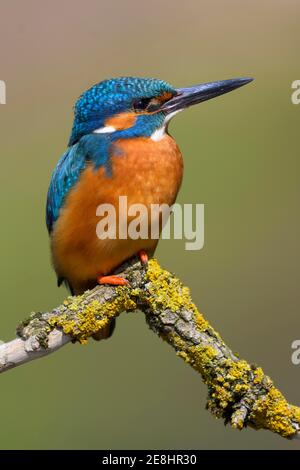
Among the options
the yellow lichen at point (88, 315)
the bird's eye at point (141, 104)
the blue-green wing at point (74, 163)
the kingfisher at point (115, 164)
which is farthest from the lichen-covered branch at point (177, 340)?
the bird's eye at point (141, 104)

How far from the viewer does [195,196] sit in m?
6.37

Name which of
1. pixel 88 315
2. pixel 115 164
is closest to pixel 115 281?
pixel 88 315

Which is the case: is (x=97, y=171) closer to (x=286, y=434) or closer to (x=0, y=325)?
(x=286, y=434)

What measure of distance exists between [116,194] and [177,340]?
1.91 feet

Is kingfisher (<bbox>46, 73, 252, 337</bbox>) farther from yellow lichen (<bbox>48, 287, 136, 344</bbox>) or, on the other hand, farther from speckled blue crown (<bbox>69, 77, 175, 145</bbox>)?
yellow lichen (<bbox>48, 287, 136, 344</bbox>)

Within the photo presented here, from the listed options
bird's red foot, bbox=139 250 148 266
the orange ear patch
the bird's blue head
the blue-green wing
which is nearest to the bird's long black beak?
the bird's blue head

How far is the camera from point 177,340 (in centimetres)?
282

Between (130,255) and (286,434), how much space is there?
84 centimetres

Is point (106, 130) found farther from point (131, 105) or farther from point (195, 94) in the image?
point (195, 94)

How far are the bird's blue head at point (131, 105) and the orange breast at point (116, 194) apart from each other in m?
0.06

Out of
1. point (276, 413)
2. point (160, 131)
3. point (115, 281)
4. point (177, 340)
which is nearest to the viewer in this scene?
point (276, 413)

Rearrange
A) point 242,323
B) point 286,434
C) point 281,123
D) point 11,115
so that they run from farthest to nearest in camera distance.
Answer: point 281,123 < point 11,115 < point 242,323 < point 286,434

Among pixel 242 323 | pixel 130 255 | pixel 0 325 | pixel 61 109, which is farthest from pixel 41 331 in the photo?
pixel 61 109

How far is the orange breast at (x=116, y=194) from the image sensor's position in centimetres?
318
